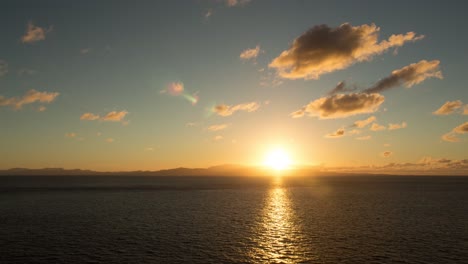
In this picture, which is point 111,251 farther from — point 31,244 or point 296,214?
point 296,214

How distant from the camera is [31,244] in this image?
4319cm

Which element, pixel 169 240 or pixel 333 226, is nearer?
pixel 169 240

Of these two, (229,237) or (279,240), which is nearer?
(279,240)

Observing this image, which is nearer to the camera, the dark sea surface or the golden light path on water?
the dark sea surface

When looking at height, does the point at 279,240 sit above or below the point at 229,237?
below

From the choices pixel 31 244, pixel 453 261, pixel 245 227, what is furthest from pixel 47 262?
pixel 453 261

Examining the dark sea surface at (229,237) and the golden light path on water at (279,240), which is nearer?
the dark sea surface at (229,237)

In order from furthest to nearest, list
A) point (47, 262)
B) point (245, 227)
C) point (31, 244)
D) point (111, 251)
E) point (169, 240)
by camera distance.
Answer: point (245, 227), point (169, 240), point (31, 244), point (111, 251), point (47, 262)

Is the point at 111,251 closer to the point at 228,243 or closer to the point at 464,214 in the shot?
the point at 228,243

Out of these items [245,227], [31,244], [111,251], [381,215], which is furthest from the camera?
[381,215]

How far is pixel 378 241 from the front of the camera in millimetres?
46750

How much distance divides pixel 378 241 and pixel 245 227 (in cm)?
2216

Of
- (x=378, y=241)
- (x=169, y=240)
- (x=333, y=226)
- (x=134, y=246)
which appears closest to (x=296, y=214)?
(x=333, y=226)

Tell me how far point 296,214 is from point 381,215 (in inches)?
756
